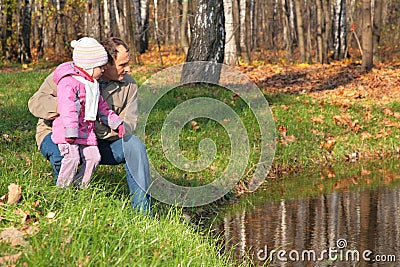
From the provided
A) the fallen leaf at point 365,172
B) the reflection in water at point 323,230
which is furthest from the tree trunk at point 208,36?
the reflection in water at point 323,230

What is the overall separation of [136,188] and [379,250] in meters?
2.04

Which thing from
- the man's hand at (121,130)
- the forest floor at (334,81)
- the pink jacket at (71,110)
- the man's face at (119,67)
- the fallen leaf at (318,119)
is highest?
the man's face at (119,67)

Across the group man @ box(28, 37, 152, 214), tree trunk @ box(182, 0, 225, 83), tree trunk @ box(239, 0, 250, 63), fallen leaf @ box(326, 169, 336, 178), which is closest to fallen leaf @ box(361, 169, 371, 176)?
fallen leaf @ box(326, 169, 336, 178)

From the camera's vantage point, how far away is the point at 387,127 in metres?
11.8

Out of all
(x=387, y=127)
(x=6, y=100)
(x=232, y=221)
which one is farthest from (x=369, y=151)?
(x=6, y=100)

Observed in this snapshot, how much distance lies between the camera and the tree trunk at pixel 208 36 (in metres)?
14.6

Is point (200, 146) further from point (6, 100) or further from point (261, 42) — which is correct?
point (261, 42)

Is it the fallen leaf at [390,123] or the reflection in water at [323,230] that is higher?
the reflection in water at [323,230]

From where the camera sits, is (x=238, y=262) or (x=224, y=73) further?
(x=224, y=73)

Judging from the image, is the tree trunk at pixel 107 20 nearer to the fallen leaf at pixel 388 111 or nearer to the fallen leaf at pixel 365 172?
the fallen leaf at pixel 388 111

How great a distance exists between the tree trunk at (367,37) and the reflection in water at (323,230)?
38.8ft

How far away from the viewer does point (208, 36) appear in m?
14.7

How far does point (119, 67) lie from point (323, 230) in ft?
7.77

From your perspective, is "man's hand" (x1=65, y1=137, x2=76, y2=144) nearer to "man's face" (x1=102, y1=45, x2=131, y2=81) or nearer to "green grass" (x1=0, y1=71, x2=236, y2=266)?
"green grass" (x1=0, y1=71, x2=236, y2=266)
